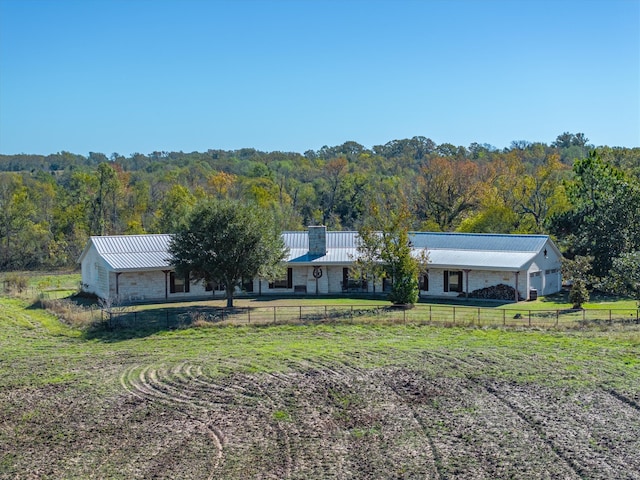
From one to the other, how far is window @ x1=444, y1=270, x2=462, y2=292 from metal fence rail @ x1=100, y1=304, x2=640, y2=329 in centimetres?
489

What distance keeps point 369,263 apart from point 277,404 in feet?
61.0

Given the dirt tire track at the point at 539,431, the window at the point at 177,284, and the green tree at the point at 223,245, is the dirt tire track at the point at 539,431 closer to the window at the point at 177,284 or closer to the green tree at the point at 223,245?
the green tree at the point at 223,245

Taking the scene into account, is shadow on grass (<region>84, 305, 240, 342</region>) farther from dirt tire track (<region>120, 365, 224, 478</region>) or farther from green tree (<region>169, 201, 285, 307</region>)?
dirt tire track (<region>120, 365, 224, 478</region>)

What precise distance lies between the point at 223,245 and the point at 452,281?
1439 centimetres

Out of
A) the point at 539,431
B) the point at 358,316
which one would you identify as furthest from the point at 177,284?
the point at 539,431

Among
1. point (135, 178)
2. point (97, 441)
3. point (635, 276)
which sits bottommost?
point (97, 441)

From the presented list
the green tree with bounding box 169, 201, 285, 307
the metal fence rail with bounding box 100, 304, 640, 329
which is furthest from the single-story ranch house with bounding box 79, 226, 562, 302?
the green tree with bounding box 169, 201, 285, 307

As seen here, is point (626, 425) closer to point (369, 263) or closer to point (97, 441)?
point (97, 441)

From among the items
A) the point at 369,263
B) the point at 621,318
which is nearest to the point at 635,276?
the point at 621,318

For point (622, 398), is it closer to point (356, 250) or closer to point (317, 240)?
point (356, 250)

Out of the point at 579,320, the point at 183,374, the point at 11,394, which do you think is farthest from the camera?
the point at 579,320

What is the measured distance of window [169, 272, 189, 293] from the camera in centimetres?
4134

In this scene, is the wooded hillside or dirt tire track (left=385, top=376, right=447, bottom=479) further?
the wooded hillside

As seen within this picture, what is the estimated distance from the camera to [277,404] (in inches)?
818
